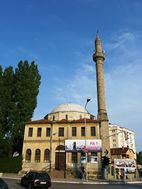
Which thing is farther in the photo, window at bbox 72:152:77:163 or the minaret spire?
the minaret spire

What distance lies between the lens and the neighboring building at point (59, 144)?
122ft

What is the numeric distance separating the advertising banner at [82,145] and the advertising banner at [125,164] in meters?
4.33

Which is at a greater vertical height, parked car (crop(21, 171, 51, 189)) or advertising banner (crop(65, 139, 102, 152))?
advertising banner (crop(65, 139, 102, 152))

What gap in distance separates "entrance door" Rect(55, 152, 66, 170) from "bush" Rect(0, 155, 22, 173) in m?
5.49

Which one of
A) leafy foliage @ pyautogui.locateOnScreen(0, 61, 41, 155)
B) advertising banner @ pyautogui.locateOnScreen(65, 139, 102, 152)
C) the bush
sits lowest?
the bush

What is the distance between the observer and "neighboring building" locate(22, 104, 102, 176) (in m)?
37.1

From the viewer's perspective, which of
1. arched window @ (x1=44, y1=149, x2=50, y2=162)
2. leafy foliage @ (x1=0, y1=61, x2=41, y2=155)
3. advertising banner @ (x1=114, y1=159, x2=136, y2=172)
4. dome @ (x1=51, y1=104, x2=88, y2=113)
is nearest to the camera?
advertising banner @ (x1=114, y1=159, x2=136, y2=172)

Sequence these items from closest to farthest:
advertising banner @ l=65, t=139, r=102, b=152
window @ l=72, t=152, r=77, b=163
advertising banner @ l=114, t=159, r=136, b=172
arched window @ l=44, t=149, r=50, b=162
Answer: advertising banner @ l=114, t=159, r=136, b=172, advertising banner @ l=65, t=139, r=102, b=152, window @ l=72, t=152, r=77, b=163, arched window @ l=44, t=149, r=50, b=162

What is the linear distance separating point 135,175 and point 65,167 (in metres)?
10.2

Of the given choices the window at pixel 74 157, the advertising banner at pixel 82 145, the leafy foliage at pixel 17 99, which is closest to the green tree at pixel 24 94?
the leafy foliage at pixel 17 99

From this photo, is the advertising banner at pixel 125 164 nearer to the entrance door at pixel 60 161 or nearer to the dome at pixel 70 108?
the entrance door at pixel 60 161

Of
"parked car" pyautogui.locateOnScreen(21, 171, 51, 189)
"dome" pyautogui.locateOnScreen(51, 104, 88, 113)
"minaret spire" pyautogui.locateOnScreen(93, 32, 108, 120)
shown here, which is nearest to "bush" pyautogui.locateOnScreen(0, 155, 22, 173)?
"minaret spire" pyautogui.locateOnScreen(93, 32, 108, 120)

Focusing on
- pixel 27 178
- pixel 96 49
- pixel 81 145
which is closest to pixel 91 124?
pixel 81 145

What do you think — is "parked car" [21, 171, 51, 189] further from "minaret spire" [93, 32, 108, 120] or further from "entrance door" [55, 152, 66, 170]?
"minaret spire" [93, 32, 108, 120]
